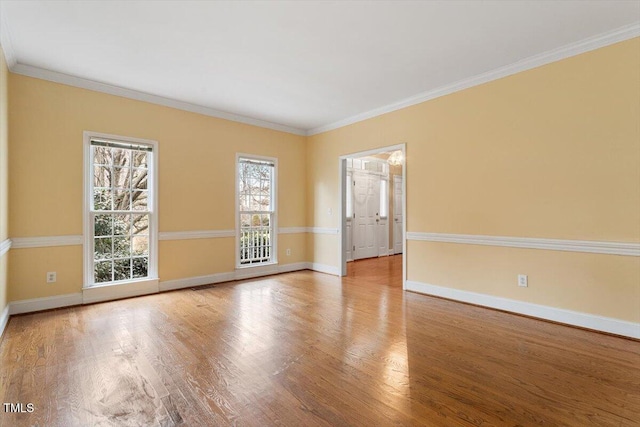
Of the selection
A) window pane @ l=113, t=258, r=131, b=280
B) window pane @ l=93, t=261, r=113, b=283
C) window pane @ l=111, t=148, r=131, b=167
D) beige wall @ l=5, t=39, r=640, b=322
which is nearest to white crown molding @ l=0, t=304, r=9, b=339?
beige wall @ l=5, t=39, r=640, b=322

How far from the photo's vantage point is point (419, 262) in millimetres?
4465

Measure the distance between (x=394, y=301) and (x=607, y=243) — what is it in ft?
7.48

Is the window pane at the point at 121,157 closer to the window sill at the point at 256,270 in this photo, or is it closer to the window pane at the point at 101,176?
the window pane at the point at 101,176

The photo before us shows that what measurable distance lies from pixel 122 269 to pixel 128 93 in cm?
247

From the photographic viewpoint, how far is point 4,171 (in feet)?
10.5

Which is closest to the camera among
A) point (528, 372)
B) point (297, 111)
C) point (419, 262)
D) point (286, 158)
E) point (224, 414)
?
point (224, 414)

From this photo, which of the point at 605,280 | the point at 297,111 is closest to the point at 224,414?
the point at 605,280

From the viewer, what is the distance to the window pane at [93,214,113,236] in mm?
4090

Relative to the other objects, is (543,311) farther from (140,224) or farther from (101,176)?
(101,176)

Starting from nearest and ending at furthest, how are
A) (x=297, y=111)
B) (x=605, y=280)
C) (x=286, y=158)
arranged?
(x=605, y=280) → (x=297, y=111) → (x=286, y=158)

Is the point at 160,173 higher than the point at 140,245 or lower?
higher

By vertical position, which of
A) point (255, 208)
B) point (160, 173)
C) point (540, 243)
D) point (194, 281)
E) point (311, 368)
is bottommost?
point (311, 368)

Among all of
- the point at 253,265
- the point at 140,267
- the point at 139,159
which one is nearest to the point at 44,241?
the point at 140,267

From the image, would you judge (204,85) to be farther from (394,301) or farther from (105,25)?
(394,301)
